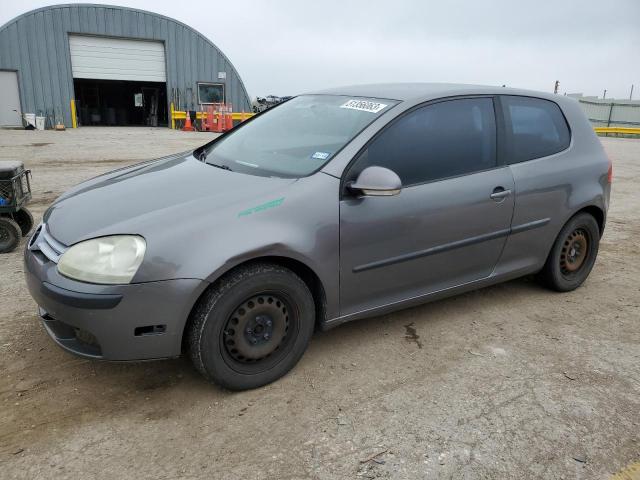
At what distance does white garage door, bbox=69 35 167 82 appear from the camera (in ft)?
75.6

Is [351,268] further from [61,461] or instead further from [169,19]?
[169,19]

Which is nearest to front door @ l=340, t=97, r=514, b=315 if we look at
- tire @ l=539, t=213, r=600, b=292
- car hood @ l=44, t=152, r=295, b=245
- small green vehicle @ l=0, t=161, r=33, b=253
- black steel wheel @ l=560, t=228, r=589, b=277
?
car hood @ l=44, t=152, r=295, b=245

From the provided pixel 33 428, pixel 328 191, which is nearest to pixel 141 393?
pixel 33 428

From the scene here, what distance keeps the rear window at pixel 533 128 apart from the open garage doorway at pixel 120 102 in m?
25.0

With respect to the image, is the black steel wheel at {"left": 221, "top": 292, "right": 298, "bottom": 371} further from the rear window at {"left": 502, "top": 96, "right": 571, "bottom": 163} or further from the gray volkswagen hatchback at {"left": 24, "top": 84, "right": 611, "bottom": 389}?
the rear window at {"left": 502, "top": 96, "right": 571, "bottom": 163}

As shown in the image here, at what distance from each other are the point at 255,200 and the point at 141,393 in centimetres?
115

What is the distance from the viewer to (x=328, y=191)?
2.69m

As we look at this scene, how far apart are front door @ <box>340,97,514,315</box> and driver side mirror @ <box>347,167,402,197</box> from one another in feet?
0.25

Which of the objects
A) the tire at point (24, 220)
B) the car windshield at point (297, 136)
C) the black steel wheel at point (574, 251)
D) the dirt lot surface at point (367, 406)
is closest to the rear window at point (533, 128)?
the black steel wheel at point (574, 251)

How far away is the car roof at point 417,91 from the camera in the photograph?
317 centimetres

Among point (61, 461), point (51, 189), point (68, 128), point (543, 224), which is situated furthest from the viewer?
point (68, 128)

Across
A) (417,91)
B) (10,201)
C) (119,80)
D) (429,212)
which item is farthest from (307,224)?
(119,80)

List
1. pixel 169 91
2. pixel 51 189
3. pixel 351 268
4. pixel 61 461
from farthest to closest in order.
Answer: pixel 169 91 → pixel 51 189 → pixel 351 268 → pixel 61 461

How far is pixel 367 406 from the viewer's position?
8.34 feet
